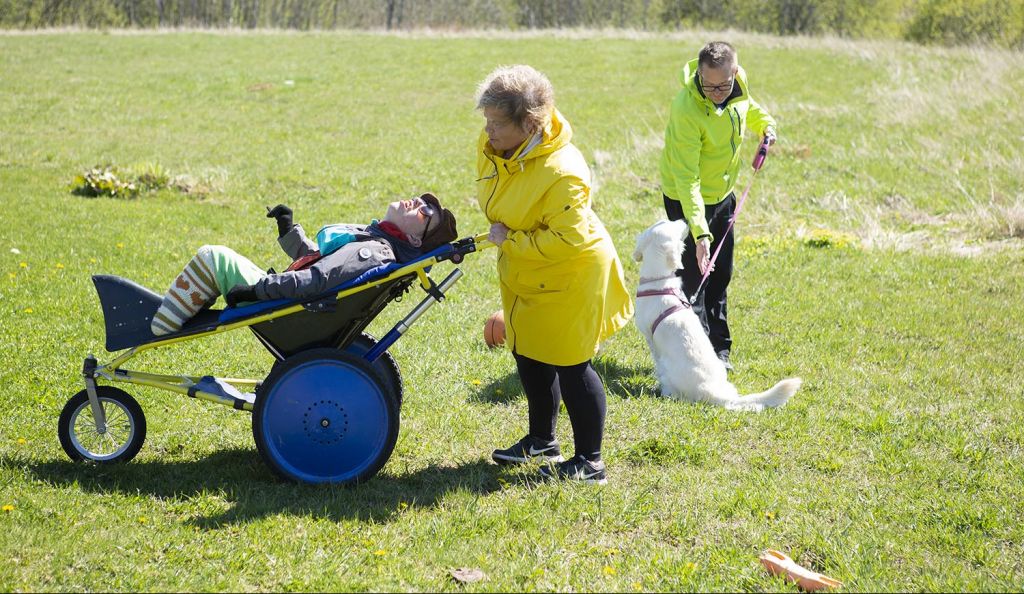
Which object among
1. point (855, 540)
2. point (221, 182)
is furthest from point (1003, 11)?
point (855, 540)

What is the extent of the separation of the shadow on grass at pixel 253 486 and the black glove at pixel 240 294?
37.6 inches

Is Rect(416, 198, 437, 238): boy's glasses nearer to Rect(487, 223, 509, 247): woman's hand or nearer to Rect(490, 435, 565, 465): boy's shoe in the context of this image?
Rect(487, 223, 509, 247): woman's hand

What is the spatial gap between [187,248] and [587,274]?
6351 mm

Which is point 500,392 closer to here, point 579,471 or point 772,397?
point 579,471

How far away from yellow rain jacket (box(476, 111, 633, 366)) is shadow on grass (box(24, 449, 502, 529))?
87 cm

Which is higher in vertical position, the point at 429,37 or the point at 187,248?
the point at 429,37

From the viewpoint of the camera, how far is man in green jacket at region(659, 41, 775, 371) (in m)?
5.78

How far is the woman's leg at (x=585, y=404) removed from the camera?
4.41 m

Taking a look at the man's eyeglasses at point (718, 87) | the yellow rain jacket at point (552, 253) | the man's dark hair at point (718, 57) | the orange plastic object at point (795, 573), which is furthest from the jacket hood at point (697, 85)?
→ the orange plastic object at point (795, 573)

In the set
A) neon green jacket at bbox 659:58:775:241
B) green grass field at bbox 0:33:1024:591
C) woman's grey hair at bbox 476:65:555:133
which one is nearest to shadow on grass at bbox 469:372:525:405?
green grass field at bbox 0:33:1024:591

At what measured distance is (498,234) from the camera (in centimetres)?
415

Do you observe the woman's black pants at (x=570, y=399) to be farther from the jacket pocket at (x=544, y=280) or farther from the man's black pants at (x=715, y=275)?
the man's black pants at (x=715, y=275)

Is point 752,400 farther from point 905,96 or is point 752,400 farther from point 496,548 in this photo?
point 905,96

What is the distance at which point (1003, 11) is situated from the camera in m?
38.3
